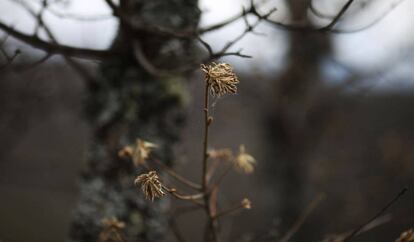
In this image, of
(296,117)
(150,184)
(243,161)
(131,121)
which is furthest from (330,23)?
(296,117)

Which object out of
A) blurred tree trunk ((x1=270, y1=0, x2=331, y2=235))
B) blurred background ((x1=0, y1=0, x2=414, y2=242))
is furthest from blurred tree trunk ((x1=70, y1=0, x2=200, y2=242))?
blurred tree trunk ((x1=270, y1=0, x2=331, y2=235))

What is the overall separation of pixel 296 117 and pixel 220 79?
3.96 meters

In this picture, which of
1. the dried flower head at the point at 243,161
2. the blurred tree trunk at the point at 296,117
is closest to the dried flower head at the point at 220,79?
the dried flower head at the point at 243,161

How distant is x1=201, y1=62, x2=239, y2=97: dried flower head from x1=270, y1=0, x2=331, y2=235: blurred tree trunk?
3871 millimetres

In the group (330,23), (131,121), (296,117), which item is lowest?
(330,23)

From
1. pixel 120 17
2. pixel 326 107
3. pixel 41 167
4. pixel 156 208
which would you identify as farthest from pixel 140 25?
pixel 41 167

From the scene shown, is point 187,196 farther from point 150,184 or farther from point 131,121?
point 131,121

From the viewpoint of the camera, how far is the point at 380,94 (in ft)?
23.6

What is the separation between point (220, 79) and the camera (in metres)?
0.84

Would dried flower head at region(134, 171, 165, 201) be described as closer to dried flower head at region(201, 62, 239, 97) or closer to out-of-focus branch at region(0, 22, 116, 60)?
dried flower head at region(201, 62, 239, 97)

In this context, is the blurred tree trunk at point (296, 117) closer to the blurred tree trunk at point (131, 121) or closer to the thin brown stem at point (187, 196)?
the blurred tree trunk at point (131, 121)

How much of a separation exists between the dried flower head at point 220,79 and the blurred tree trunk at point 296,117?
387 cm

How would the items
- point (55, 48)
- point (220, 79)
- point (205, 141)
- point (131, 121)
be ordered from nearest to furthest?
point (220, 79)
point (205, 141)
point (55, 48)
point (131, 121)

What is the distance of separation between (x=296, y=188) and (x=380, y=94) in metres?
3.20
